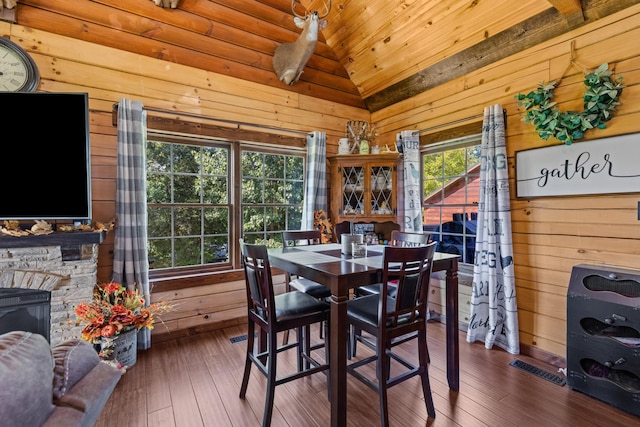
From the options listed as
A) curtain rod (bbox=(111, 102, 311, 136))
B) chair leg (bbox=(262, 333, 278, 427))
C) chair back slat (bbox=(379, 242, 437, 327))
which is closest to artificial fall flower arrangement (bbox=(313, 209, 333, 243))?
curtain rod (bbox=(111, 102, 311, 136))

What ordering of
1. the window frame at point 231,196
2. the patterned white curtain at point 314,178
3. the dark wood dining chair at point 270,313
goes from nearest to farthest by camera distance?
the dark wood dining chair at point 270,313
the window frame at point 231,196
the patterned white curtain at point 314,178

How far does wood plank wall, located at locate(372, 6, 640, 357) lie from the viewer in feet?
7.02

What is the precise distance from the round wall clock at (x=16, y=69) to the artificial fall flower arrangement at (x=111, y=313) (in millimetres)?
1642

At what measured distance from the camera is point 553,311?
2.52m

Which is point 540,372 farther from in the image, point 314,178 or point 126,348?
point 126,348

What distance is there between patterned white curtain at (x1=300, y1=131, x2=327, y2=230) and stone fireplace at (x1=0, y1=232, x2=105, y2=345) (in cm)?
204

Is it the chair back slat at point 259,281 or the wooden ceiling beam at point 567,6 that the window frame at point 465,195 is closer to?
the wooden ceiling beam at point 567,6

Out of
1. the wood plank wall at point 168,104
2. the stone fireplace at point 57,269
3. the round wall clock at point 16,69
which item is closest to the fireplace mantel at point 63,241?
the stone fireplace at point 57,269

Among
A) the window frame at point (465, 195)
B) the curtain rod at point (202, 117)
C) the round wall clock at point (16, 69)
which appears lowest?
the window frame at point (465, 195)

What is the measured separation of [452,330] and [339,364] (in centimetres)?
95

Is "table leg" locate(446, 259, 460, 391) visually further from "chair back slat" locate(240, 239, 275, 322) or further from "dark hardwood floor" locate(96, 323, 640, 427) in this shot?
"chair back slat" locate(240, 239, 275, 322)

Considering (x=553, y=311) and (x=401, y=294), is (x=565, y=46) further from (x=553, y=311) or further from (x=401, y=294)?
(x=401, y=294)

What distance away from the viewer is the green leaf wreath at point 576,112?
2143 millimetres

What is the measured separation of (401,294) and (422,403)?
83 centimetres
